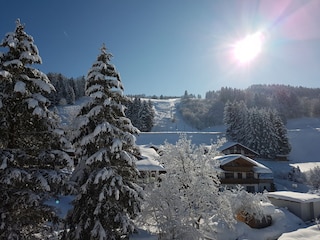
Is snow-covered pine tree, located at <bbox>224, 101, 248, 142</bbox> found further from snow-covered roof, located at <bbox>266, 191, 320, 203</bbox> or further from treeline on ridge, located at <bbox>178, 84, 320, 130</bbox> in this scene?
snow-covered roof, located at <bbox>266, 191, 320, 203</bbox>

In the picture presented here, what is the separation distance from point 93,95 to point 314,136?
91.1 meters

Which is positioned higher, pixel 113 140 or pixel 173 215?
pixel 113 140

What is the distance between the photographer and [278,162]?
2638 inches

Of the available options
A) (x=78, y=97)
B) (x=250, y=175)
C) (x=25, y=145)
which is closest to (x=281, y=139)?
(x=250, y=175)

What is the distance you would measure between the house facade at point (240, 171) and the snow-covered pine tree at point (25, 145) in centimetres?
3375

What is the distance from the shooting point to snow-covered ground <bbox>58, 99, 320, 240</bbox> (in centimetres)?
2644

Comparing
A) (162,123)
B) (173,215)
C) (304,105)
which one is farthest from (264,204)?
(304,105)

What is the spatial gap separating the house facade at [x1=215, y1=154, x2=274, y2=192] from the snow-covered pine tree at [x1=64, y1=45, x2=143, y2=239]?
29.2 metres

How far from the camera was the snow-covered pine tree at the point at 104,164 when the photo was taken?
1461 centimetres

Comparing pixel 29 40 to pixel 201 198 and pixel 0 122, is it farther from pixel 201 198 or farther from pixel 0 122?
pixel 201 198

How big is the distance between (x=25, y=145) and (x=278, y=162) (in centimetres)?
6491

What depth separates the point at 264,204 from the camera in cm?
3123

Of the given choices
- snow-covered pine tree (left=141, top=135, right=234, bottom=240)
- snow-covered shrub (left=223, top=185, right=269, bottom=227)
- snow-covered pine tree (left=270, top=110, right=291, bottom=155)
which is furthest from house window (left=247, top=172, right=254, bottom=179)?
snow-covered pine tree (left=270, top=110, right=291, bottom=155)

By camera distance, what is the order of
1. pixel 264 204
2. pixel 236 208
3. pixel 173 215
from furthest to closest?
pixel 264 204 → pixel 236 208 → pixel 173 215
